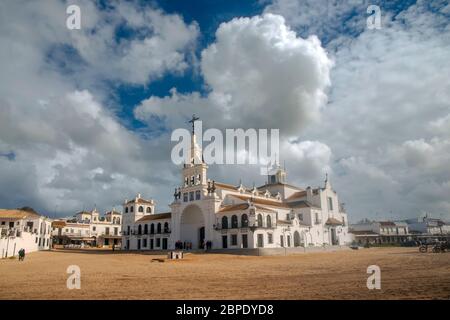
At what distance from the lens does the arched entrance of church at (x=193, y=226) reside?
175ft

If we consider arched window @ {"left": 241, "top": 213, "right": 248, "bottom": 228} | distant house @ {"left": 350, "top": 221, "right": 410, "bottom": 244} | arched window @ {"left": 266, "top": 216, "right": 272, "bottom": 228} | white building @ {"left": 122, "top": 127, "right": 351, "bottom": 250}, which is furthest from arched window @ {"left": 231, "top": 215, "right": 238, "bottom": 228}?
distant house @ {"left": 350, "top": 221, "right": 410, "bottom": 244}

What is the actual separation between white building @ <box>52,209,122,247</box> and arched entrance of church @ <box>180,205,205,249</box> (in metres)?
33.7

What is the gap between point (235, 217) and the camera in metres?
47.0

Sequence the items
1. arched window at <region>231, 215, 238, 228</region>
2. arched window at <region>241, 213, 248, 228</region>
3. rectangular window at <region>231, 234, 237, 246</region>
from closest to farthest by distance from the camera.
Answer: arched window at <region>241, 213, 248, 228</region>, rectangular window at <region>231, 234, 237, 246</region>, arched window at <region>231, 215, 238, 228</region>

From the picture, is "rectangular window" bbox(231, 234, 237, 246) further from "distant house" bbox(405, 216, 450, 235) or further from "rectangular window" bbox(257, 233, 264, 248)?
"distant house" bbox(405, 216, 450, 235)

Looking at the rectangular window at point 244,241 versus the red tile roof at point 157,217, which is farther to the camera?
the red tile roof at point 157,217

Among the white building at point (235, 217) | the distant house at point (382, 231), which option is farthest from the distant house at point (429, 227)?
the white building at point (235, 217)

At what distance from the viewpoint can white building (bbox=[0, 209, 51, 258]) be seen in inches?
1727

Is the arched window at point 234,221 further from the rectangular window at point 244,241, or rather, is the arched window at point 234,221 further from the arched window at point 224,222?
the rectangular window at point 244,241

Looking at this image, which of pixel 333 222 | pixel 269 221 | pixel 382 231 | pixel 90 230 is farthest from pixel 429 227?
pixel 90 230

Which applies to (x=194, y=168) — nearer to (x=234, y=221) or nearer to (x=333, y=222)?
(x=234, y=221)

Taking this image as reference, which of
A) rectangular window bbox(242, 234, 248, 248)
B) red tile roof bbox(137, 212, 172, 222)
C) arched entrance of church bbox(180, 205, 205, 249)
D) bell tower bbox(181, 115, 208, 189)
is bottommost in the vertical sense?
rectangular window bbox(242, 234, 248, 248)

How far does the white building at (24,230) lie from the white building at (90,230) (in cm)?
1957
